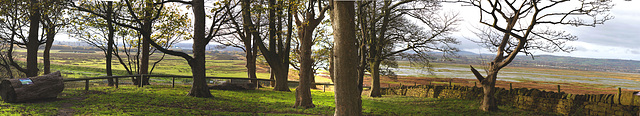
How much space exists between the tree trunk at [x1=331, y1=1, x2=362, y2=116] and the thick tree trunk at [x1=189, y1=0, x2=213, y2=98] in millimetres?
7038

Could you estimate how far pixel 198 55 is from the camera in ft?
38.3

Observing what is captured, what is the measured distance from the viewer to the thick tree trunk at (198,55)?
11617 millimetres

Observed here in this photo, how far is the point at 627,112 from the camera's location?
782 cm

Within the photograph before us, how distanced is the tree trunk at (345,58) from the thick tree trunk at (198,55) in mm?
7038

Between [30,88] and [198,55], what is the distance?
14.5ft

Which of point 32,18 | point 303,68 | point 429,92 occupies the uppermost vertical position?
point 32,18

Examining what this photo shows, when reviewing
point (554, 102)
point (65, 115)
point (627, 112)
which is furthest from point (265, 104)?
point (627, 112)

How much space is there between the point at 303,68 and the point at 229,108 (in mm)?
2408

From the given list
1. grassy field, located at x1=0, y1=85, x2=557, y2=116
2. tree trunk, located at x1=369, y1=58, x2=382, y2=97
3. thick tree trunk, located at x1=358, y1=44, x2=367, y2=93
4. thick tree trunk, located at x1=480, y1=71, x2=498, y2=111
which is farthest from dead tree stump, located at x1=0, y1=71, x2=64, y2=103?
tree trunk, located at x1=369, y1=58, x2=382, y2=97

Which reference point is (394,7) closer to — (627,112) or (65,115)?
(627,112)

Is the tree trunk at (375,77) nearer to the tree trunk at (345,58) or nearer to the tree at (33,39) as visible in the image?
the tree trunk at (345,58)

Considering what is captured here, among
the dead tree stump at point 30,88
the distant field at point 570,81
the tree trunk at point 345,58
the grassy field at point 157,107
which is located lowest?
the distant field at point 570,81

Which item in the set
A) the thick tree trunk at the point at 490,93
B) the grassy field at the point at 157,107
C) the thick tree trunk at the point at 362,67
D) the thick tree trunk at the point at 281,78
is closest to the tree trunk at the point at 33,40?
the grassy field at the point at 157,107

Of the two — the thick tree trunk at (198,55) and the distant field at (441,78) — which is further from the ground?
the thick tree trunk at (198,55)
